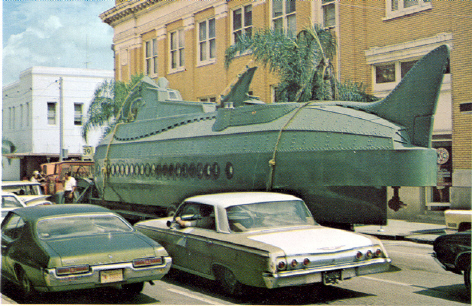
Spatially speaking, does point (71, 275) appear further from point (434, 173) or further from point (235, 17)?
point (235, 17)

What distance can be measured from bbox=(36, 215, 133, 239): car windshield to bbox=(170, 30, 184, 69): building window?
32.7ft

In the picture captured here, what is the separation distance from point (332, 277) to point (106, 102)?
45.8 feet

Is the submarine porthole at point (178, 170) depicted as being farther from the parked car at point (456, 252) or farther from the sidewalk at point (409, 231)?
the parked car at point (456, 252)

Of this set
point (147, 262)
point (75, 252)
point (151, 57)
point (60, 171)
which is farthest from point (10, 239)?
point (60, 171)

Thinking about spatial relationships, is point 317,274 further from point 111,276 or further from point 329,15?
point 329,15

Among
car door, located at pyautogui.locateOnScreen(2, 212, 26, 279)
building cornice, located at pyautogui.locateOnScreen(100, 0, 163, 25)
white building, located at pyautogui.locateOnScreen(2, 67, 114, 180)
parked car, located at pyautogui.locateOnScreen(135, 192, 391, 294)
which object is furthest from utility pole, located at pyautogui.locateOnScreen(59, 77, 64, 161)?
parked car, located at pyautogui.locateOnScreen(135, 192, 391, 294)

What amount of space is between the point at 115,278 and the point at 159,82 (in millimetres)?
9681

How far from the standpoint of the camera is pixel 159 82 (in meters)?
15.4

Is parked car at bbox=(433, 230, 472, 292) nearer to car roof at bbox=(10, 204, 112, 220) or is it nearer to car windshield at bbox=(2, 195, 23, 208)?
car roof at bbox=(10, 204, 112, 220)

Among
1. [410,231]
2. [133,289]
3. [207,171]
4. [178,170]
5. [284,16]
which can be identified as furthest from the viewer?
[284,16]

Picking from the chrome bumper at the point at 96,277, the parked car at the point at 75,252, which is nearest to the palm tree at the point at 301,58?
the parked car at the point at 75,252

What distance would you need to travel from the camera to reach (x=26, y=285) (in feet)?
22.2

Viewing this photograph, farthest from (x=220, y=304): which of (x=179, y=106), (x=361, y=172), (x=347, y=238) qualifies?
(x=179, y=106)

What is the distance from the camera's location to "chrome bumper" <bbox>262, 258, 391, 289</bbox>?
20.1 ft
